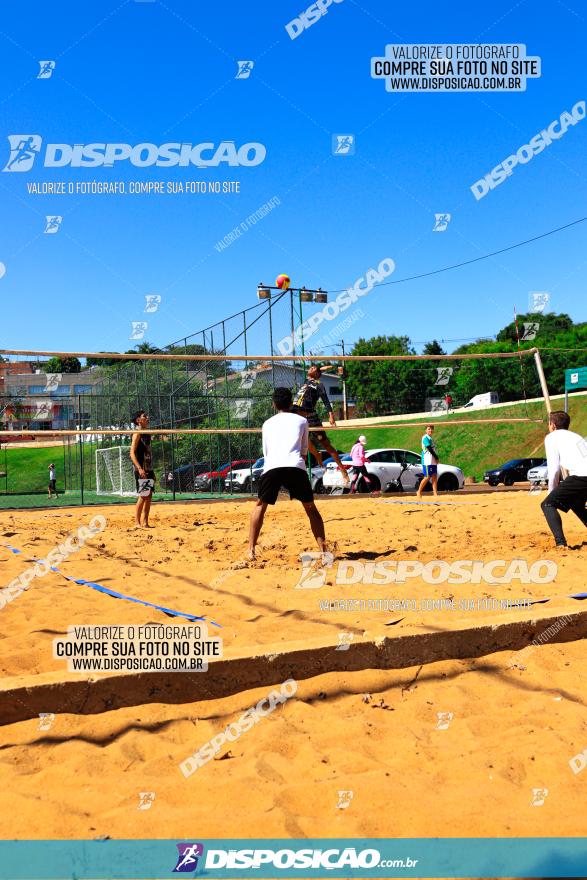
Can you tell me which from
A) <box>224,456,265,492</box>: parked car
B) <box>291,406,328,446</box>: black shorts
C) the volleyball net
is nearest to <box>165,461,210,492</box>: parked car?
the volleyball net

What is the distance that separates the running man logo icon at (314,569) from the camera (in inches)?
216

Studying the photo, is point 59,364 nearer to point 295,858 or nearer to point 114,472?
point 114,472

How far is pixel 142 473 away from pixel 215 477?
1211cm

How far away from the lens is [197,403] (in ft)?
74.4

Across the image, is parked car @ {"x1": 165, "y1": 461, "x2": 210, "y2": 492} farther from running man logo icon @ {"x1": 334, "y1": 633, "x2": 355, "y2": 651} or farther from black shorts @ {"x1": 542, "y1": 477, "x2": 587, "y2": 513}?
running man logo icon @ {"x1": 334, "y1": 633, "x2": 355, "y2": 651}

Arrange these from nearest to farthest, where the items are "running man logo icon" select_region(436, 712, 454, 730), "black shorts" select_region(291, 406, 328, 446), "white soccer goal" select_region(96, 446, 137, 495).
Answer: "running man logo icon" select_region(436, 712, 454, 730) < "black shorts" select_region(291, 406, 328, 446) < "white soccer goal" select_region(96, 446, 137, 495)

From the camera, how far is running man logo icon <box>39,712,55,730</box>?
3.16 metres

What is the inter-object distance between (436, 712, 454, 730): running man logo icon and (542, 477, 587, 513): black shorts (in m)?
4.19

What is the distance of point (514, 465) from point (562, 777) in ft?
103

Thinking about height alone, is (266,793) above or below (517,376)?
below

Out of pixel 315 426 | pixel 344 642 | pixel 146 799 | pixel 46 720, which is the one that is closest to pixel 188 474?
pixel 315 426

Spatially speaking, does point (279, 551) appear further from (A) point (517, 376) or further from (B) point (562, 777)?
(A) point (517, 376)

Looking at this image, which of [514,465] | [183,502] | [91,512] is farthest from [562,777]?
[514,465]

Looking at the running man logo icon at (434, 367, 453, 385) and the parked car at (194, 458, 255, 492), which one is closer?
the running man logo icon at (434, 367, 453, 385)
